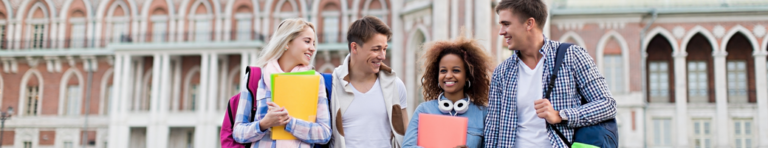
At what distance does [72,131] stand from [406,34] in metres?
14.6

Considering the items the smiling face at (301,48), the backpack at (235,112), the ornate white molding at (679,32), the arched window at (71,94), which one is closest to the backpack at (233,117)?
the backpack at (235,112)

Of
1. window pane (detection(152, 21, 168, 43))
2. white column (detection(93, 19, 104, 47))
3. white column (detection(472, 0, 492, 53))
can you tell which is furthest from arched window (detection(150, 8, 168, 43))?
white column (detection(472, 0, 492, 53))

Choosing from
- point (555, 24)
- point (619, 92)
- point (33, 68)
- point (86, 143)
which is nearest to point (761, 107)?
point (619, 92)

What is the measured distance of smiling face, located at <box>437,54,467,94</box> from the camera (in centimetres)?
364

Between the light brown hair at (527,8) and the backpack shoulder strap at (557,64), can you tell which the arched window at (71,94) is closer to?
the light brown hair at (527,8)

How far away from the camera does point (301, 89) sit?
11.0 ft

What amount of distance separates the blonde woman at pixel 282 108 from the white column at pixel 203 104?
20996 millimetres

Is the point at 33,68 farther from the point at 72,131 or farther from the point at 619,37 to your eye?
the point at 619,37

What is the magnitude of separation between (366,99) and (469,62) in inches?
26.5

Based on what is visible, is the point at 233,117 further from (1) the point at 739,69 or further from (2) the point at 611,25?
(1) the point at 739,69

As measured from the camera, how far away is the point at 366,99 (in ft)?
12.9

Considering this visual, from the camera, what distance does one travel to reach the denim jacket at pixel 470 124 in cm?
345

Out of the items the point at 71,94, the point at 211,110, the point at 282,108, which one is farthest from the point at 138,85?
the point at 282,108

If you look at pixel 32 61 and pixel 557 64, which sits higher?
pixel 32 61
